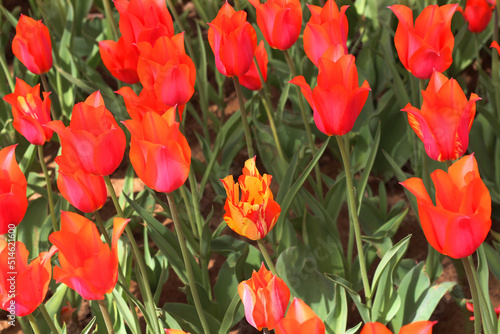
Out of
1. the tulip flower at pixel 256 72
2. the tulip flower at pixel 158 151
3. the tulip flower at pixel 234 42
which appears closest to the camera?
the tulip flower at pixel 158 151

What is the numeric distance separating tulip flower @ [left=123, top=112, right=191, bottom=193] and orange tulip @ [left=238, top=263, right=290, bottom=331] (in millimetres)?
176

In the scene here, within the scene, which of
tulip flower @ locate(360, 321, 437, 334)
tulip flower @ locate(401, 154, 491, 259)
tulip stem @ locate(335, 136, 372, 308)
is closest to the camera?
tulip flower @ locate(360, 321, 437, 334)

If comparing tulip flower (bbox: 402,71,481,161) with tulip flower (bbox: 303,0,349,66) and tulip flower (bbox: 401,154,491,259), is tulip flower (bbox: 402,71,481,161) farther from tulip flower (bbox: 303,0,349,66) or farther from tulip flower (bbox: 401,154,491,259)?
tulip flower (bbox: 303,0,349,66)

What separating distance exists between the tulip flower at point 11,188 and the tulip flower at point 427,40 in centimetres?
64

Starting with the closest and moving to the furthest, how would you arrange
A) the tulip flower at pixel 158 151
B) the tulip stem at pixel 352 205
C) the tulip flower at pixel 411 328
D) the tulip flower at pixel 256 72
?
the tulip flower at pixel 411 328
the tulip flower at pixel 158 151
the tulip stem at pixel 352 205
the tulip flower at pixel 256 72

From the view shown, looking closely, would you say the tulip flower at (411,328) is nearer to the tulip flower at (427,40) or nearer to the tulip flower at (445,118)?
the tulip flower at (445,118)

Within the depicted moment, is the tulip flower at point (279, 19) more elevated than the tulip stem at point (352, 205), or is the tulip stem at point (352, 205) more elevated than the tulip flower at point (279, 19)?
the tulip flower at point (279, 19)

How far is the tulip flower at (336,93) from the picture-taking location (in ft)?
2.89

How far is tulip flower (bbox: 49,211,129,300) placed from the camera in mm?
771

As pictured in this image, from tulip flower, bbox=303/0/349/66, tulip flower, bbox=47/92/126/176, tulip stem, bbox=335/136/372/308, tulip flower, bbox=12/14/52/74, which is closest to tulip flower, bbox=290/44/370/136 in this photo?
tulip stem, bbox=335/136/372/308

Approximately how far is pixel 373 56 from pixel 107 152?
1.20 metres

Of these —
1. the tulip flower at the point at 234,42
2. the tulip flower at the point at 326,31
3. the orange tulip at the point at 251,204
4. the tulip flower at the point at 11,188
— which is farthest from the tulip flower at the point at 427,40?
the tulip flower at the point at 11,188

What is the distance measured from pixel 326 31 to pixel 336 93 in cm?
22

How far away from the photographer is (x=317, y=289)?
1.22 meters
